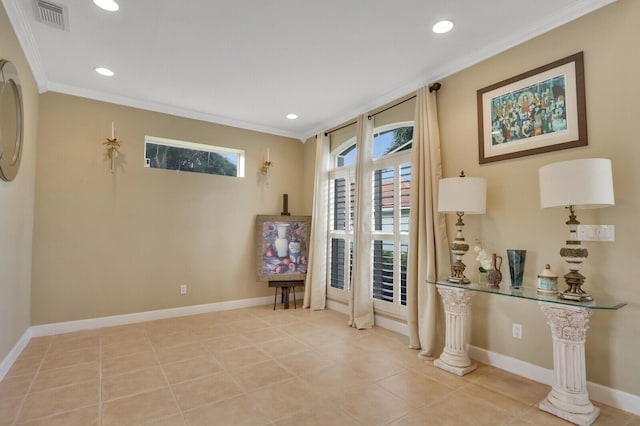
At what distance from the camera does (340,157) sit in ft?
16.6

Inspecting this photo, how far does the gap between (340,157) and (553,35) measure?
117 inches

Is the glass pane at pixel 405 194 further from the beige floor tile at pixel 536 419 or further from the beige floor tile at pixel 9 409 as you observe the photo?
the beige floor tile at pixel 9 409

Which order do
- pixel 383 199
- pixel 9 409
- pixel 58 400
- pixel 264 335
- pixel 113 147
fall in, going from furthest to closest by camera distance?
1. pixel 383 199
2. pixel 113 147
3. pixel 264 335
4. pixel 58 400
5. pixel 9 409

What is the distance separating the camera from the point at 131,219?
4.19 metres

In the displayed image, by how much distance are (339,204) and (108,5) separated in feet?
11.4

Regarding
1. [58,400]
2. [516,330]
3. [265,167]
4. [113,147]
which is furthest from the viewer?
[265,167]

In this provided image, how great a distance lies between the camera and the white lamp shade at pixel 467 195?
276cm

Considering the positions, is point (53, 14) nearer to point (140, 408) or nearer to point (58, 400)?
point (58, 400)

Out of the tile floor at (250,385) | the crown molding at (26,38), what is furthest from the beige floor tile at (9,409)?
the crown molding at (26,38)

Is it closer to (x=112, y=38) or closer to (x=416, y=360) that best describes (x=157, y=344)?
(x=416, y=360)

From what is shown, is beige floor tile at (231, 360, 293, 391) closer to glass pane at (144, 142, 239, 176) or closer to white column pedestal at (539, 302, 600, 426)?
white column pedestal at (539, 302, 600, 426)

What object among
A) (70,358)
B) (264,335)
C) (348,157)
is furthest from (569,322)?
(70,358)

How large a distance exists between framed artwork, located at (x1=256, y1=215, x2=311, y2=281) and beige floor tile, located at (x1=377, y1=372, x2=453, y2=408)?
2617mm

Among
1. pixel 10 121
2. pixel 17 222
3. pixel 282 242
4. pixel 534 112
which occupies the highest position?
pixel 534 112
